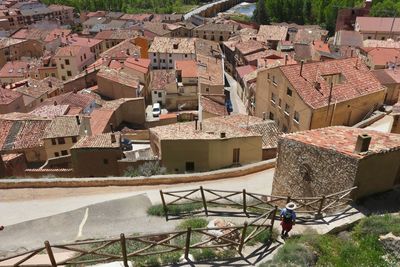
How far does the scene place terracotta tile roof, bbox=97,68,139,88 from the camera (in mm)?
41763

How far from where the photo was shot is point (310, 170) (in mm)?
13781

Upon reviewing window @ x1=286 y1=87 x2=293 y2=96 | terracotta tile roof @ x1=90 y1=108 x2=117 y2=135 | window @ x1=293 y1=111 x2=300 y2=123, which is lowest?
terracotta tile roof @ x1=90 y1=108 x2=117 y2=135

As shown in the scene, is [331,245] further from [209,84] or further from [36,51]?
[36,51]

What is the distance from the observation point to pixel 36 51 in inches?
2793

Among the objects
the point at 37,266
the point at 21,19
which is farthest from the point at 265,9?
the point at 37,266

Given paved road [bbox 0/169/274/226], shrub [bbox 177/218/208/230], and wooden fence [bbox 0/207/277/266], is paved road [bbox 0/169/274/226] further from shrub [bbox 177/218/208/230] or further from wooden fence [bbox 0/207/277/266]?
wooden fence [bbox 0/207/277/266]

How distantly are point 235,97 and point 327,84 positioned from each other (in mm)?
25829

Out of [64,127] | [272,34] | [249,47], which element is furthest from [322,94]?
[272,34]

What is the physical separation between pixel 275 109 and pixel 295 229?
17048 mm

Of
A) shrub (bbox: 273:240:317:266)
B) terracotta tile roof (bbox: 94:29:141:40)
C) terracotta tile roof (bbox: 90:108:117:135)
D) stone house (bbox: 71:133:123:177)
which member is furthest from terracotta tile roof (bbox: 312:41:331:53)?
shrub (bbox: 273:240:317:266)

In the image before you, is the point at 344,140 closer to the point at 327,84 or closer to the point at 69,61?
the point at 327,84

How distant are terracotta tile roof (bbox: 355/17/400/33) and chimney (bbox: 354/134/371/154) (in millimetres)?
62742

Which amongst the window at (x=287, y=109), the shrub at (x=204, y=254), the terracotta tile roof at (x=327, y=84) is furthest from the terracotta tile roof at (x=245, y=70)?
the shrub at (x=204, y=254)

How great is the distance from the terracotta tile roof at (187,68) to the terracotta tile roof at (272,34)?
23771 millimetres
